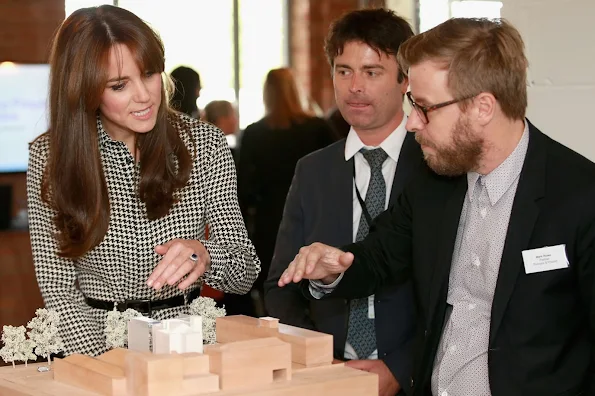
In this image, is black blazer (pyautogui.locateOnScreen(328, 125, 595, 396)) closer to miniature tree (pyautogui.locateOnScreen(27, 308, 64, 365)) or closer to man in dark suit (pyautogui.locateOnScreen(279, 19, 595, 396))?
man in dark suit (pyautogui.locateOnScreen(279, 19, 595, 396))

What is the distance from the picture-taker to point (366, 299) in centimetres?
283

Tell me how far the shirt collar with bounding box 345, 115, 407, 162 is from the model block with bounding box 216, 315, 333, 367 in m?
0.94

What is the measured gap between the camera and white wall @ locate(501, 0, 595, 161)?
10.7 ft

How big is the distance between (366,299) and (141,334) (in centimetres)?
107

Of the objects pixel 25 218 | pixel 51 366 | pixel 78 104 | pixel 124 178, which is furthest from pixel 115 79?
pixel 25 218

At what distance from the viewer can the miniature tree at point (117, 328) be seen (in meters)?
2.19

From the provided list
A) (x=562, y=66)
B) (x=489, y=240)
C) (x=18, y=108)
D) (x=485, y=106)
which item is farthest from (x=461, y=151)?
(x=18, y=108)

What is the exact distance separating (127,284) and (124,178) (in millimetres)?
301

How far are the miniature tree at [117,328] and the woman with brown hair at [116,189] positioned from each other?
0.16 m

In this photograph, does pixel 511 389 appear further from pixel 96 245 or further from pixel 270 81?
pixel 270 81

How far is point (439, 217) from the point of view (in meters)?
2.51

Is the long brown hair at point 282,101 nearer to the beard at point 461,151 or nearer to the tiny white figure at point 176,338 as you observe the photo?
the beard at point 461,151

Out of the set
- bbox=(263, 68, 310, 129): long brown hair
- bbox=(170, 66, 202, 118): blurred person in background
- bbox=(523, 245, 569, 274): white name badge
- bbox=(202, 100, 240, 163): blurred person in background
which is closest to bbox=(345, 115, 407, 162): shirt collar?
bbox=(523, 245, 569, 274): white name badge

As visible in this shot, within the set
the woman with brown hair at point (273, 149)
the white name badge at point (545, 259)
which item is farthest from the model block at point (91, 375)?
the woman with brown hair at point (273, 149)
